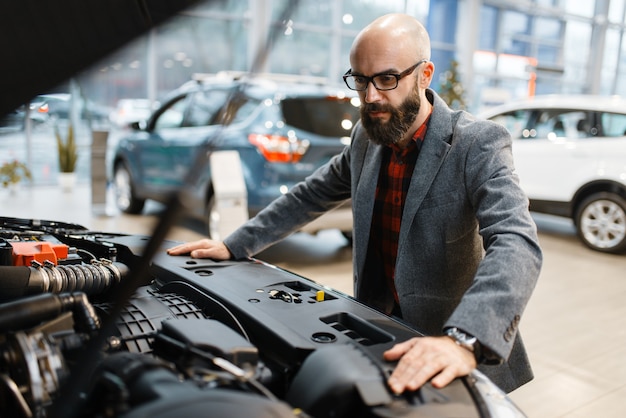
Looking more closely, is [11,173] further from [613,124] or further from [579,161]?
[613,124]

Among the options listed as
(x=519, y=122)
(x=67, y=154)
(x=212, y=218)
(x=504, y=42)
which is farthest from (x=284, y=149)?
(x=504, y=42)

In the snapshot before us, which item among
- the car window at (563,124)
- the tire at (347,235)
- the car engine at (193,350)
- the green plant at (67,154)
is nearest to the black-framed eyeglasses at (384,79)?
the car engine at (193,350)

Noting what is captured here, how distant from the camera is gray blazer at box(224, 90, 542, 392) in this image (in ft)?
3.94

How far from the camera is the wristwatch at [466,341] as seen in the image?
3.71ft

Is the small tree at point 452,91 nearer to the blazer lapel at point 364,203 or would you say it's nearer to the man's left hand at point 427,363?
the blazer lapel at point 364,203

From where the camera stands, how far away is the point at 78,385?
2.20 ft

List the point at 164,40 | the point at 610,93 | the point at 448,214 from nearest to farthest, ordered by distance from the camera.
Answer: the point at 164,40 → the point at 448,214 → the point at 610,93

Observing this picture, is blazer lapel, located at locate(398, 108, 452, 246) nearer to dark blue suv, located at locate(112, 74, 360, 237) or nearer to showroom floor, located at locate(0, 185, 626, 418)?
showroom floor, located at locate(0, 185, 626, 418)

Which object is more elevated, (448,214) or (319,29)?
(319,29)

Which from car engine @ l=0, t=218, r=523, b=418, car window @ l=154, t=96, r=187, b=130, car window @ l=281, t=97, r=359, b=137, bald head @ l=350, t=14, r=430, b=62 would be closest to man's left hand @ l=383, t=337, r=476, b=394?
car engine @ l=0, t=218, r=523, b=418

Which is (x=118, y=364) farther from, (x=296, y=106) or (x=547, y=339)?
(x=296, y=106)

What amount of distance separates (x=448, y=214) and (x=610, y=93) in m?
18.0

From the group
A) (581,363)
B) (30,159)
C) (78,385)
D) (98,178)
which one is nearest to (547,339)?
(581,363)

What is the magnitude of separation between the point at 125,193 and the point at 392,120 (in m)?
5.64
